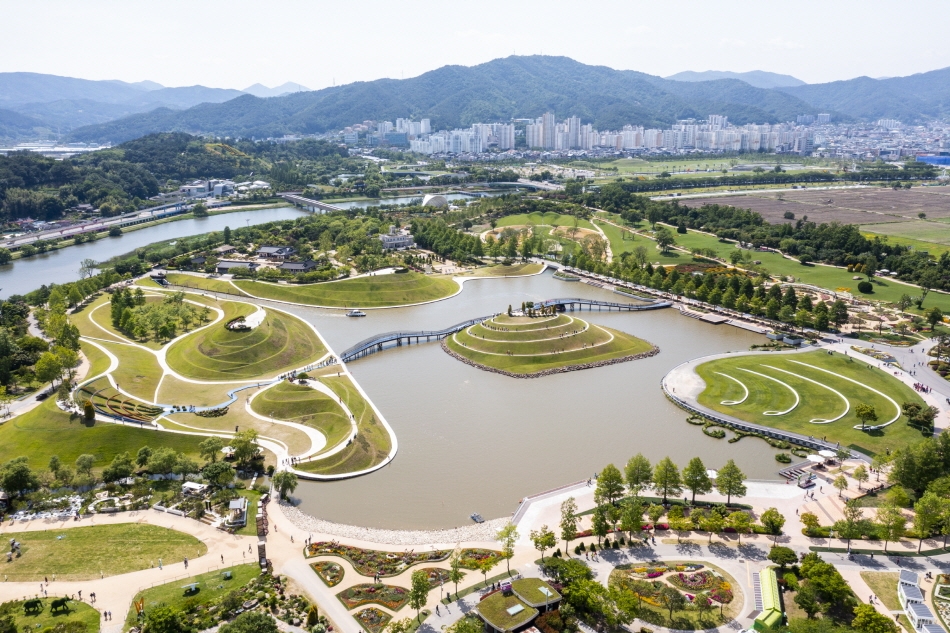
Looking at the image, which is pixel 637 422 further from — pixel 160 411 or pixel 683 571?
pixel 160 411

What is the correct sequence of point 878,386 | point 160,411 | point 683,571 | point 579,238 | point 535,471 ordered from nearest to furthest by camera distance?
point 683,571 → point 535,471 → point 160,411 → point 878,386 → point 579,238

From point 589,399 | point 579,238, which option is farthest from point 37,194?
point 589,399

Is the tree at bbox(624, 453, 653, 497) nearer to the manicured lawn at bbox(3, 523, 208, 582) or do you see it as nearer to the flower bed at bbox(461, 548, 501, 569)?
the flower bed at bbox(461, 548, 501, 569)

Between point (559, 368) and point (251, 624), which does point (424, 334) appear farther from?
point (251, 624)

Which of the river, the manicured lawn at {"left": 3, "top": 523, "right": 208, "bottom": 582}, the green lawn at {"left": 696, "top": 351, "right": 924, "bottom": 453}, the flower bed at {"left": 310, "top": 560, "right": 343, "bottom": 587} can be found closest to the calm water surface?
the green lawn at {"left": 696, "top": 351, "right": 924, "bottom": 453}

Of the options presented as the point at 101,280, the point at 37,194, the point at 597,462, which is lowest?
the point at 597,462

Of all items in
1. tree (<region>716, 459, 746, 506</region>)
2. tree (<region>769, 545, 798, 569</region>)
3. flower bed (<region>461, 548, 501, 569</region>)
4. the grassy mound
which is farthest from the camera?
the grassy mound
